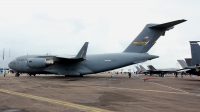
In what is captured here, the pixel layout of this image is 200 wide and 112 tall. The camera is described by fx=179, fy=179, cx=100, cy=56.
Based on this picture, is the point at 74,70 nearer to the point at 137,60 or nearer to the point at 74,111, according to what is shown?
the point at 137,60

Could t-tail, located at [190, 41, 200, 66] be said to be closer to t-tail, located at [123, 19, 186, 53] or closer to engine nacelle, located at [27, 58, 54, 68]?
t-tail, located at [123, 19, 186, 53]

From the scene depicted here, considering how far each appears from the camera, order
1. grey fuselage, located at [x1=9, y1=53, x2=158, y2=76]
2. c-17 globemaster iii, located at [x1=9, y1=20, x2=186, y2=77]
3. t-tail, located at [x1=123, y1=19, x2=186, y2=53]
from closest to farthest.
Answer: c-17 globemaster iii, located at [x1=9, y1=20, x2=186, y2=77] < t-tail, located at [x1=123, y1=19, x2=186, y2=53] < grey fuselage, located at [x1=9, y1=53, x2=158, y2=76]

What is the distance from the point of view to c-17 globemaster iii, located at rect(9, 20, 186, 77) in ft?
82.8

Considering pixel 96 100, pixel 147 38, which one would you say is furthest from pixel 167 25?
pixel 96 100

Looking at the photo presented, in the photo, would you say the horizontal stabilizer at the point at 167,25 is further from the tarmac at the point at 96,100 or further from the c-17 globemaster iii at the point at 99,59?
the tarmac at the point at 96,100

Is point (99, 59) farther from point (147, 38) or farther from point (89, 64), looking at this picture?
point (147, 38)

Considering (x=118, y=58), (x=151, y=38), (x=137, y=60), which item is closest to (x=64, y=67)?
(x=118, y=58)

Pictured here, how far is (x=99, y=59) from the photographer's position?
2650cm

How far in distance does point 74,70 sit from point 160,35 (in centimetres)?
1346

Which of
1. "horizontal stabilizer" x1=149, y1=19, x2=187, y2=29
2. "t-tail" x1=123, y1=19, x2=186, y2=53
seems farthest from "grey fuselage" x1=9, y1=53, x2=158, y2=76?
"horizontal stabilizer" x1=149, y1=19, x2=187, y2=29

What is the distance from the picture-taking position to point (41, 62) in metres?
25.3

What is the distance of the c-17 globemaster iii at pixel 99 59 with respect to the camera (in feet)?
82.8

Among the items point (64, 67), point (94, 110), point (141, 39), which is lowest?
point (94, 110)

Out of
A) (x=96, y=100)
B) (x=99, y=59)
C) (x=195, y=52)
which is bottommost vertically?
(x=96, y=100)
